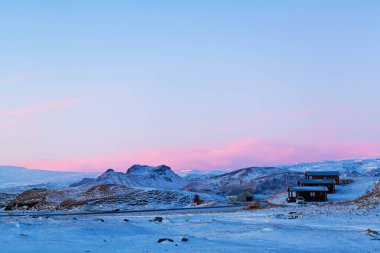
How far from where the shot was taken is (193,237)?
28.1 meters

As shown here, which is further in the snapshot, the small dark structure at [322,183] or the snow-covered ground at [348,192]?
the small dark structure at [322,183]

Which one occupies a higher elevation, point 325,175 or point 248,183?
point 325,175

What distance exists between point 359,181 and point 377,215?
217 feet

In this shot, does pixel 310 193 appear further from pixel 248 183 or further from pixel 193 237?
pixel 248 183

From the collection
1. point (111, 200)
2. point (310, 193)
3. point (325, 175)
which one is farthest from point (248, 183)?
point (111, 200)

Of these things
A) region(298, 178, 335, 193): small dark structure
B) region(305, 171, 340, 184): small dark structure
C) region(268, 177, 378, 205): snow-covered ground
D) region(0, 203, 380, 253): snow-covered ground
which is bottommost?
region(0, 203, 380, 253): snow-covered ground

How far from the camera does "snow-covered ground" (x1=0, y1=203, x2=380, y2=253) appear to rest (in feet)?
77.6

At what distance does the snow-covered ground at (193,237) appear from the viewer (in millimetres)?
23641

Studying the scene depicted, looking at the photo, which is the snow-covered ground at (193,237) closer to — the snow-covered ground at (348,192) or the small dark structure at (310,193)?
the small dark structure at (310,193)

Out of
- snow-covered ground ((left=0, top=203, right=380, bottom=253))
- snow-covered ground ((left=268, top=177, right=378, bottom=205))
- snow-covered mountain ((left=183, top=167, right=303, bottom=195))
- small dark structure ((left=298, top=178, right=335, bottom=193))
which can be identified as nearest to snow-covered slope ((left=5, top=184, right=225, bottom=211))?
snow-covered ground ((left=268, top=177, right=378, bottom=205))

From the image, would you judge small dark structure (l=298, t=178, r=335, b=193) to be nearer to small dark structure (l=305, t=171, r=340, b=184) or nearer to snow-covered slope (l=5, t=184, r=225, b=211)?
small dark structure (l=305, t=171, r=340, b=184)

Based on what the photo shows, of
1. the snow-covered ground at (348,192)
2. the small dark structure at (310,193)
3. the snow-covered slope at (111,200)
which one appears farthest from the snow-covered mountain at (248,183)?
the small dark structure at (310,193)

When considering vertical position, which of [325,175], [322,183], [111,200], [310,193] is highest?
[325,175]

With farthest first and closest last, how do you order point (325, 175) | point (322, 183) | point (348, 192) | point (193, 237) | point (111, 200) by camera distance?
point (325, 175)
point (322, 183)
point (111, 200)
point (348, 192)
point (193, 237)
